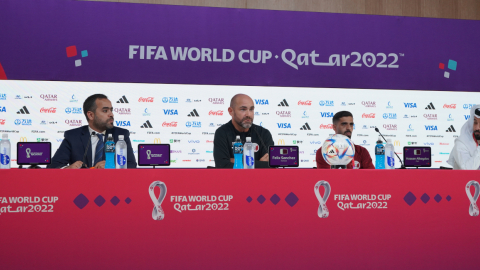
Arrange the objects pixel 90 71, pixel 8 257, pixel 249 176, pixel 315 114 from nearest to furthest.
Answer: pixel 8 257, pixel 249 176, pixel 90 71, pixel 315 114

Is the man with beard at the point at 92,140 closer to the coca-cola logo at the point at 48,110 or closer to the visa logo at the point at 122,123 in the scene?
the visa logo at the point at 122,123

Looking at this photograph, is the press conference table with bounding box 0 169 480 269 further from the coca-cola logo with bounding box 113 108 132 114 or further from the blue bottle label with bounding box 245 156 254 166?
the coca-cola logo with bounding box 113 108 132 114

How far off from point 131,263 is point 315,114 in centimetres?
300

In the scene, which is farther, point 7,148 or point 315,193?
point 7,148

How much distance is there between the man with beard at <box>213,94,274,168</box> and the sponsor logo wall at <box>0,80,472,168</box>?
0.32m

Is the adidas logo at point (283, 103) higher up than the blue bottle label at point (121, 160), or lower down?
higher up

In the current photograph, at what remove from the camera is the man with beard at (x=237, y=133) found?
11.9 feet

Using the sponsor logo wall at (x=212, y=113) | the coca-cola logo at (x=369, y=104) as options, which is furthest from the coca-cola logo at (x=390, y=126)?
the coca-cola logo at (x=369, y=104)

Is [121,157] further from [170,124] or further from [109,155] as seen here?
[170,124]

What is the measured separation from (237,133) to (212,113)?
2.11 feet

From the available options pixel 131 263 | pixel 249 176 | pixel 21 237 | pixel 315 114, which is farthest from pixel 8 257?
pixel 315 114

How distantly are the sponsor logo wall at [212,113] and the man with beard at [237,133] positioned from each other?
0.32 m

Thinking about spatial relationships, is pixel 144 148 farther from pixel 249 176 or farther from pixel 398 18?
pixel 398 18

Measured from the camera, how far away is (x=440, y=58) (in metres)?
4.65
